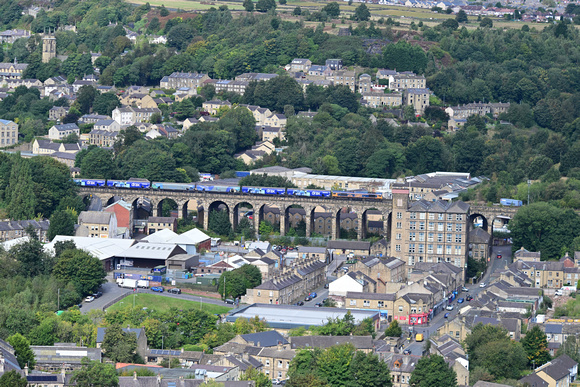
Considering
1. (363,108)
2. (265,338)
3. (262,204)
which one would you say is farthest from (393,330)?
(363,108)

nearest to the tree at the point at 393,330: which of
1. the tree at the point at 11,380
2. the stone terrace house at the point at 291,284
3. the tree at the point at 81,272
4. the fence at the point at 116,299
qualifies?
the stone terrace house at the point at 291,284

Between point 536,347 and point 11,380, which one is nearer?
point 11,380

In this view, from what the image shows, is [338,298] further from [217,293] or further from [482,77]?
[482,77]

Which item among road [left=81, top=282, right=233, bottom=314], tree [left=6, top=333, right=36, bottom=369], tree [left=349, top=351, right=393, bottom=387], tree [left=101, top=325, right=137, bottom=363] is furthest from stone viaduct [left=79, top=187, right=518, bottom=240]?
tree [left=6, top=333, right=36, bottom=369]

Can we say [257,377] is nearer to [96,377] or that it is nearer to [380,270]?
[96,377]

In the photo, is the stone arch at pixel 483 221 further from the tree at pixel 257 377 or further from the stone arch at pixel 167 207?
the tree at pixel 257 377

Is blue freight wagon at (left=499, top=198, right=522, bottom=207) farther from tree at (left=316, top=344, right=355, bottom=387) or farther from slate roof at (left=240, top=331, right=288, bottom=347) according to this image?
tree at (left=316, top=344, right=355, bottom=387)
